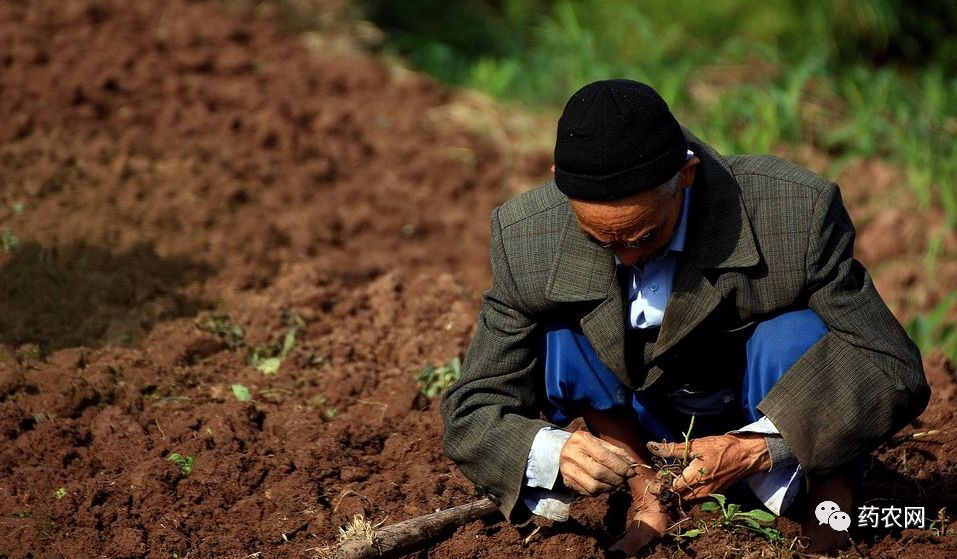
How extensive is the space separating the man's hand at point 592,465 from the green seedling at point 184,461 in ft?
3.43

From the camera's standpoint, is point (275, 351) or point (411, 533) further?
point (275, 351)

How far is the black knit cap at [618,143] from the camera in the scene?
2340 mm

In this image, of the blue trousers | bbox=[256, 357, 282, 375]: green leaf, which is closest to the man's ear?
the blue trousers

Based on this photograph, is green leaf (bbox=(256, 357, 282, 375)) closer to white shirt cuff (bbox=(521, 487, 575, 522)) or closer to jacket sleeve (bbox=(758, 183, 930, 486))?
white shirt cuff (bbox=(521, 487, 575, 522))

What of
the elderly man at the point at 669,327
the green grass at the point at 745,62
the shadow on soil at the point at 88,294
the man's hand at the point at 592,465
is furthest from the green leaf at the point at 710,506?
the green grass at the point at 745,62

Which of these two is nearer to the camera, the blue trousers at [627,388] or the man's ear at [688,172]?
the man's ear at [688,172]

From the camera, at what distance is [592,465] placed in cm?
249

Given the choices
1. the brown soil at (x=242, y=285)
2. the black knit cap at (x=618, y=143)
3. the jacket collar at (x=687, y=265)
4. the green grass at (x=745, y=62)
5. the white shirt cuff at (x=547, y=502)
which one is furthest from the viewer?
the green grass at (x=745, y=62)

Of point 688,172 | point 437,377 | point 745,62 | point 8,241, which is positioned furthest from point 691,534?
point 745,62

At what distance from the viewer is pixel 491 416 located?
8.68ft

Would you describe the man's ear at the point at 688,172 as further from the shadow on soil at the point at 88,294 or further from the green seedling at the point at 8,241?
the green seedling at the point at 8,241

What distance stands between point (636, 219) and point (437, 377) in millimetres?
1307

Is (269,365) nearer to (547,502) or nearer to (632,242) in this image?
(547,502)

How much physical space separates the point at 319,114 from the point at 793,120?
6.88 feet
